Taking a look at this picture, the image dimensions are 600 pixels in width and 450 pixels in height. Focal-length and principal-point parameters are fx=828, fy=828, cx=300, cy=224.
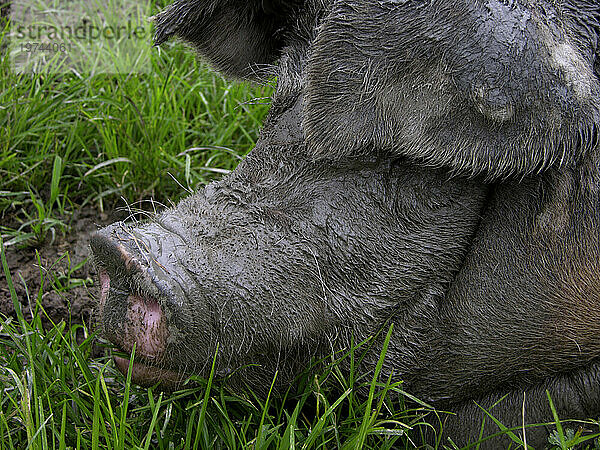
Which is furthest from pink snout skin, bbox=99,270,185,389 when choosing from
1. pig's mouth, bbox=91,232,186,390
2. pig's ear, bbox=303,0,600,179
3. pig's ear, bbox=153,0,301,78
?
pig's ear, bbox=153,0,301,78

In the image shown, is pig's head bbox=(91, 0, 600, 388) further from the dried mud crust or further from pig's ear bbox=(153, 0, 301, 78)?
the dried mud crust

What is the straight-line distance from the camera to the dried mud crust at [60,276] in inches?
109

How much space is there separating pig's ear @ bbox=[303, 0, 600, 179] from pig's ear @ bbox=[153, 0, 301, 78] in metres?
0.47

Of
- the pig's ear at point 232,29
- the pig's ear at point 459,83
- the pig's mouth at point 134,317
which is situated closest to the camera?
the pig's ear at point 459,83

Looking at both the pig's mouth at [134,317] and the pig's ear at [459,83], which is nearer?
the pig's ear at [459,83]

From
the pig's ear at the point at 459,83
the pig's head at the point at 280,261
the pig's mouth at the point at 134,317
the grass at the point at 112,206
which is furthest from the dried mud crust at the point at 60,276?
the pig's ear at the point at 459,83

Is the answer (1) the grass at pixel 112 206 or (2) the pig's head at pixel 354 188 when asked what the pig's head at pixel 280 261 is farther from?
(1) the grass at pixel 112 206

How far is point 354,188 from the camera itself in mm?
1934

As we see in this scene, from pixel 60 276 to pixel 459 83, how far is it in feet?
5.63

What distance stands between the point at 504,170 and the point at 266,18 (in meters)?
0.92

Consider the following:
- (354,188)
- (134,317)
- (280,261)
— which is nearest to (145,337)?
(134,317)

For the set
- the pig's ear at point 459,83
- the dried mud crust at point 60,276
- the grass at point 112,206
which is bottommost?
the dried mud crust at point 60,276

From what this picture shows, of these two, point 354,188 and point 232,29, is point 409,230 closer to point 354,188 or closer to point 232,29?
point 354,188

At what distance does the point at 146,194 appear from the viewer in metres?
3.38
